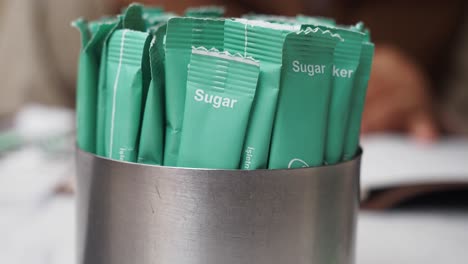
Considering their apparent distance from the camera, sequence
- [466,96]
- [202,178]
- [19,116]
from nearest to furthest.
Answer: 1. [202,178]
2. [19,116]
3. [466,96]

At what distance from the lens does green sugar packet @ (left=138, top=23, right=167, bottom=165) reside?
307 millimetres

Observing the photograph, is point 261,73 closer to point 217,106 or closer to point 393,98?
point 217,106

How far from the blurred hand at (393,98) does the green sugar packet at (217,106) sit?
0.62m

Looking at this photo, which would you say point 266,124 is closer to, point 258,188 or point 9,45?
point 258,188

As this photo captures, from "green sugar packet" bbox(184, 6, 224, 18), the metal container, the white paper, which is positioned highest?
"green sugar packet" bbox(184, 6, 224, 18)

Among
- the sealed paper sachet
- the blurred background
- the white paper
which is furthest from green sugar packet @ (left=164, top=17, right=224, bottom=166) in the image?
the white paper

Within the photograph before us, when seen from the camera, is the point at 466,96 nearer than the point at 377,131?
No

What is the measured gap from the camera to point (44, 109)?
0.87 meters

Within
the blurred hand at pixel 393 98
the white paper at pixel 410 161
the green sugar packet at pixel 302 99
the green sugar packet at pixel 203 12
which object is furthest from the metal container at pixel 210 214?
the blurred hand at pixel 393 98

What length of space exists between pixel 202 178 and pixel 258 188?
27mm

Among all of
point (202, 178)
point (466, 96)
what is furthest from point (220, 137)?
point (466, 96)

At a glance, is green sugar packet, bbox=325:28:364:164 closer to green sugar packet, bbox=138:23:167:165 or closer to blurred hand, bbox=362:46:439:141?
green sugar packet, bbox=138:23:167:165

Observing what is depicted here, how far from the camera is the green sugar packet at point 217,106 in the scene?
0.96 feet

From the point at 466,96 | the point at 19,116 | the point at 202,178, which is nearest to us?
the point at 202,178
